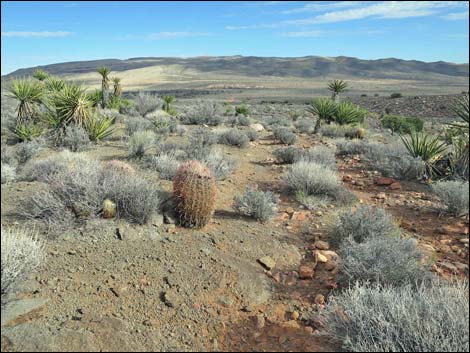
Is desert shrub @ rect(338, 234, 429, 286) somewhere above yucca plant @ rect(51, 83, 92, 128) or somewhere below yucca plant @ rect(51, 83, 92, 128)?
below

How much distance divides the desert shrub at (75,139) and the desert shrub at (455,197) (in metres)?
8.81

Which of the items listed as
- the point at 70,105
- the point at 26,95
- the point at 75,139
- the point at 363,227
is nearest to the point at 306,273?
the point at 363,227

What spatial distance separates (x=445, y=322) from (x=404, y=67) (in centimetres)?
17084

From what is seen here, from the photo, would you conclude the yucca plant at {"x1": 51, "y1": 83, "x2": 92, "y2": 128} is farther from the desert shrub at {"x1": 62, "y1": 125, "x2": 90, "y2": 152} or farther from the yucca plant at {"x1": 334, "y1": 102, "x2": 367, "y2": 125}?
the yucca plant at {"x1": 334, "y1": 102, "x2": 367, "y2": 125}

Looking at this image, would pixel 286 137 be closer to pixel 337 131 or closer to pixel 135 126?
pixel 337 131

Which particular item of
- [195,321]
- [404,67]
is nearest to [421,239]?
[195,321]

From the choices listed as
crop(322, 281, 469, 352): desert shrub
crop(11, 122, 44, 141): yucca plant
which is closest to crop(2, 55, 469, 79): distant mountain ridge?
crop(11, 122, 44, 141): yucca plant

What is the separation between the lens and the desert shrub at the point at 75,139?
1096 centimetres

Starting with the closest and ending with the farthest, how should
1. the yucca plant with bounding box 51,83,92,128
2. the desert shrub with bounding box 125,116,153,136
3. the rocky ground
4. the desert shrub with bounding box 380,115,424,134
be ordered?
the rocky ground → the yucca plant with bounding box 51,83,92,128 → the desert shrub with bounding box 125,116,153,136 → the desert shrub with bounding box 380,115,424,134

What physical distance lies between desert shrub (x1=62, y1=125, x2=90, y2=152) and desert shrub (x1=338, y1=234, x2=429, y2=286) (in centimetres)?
835

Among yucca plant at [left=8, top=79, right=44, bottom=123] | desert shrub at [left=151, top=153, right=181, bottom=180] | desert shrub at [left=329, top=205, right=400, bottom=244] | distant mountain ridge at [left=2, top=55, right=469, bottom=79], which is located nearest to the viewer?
desert shrub at [left=329, top=205, right=400, bottom=244]

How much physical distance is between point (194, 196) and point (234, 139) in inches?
265

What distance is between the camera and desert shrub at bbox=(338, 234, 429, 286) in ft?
14.8

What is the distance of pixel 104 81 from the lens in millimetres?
18812
